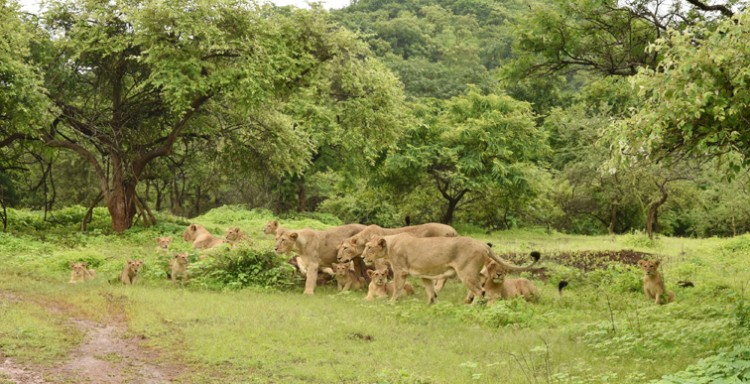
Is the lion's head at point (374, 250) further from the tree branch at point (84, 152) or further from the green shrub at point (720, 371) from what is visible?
the tree branch at point (84, 152)

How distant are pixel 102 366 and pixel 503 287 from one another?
8.33 m

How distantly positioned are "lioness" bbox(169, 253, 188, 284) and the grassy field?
299mm

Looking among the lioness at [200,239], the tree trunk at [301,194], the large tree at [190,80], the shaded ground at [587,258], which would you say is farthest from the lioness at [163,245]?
the tree trunk at [301,194]

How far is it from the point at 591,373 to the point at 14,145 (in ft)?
83.2

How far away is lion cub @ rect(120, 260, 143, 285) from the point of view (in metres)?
16.3

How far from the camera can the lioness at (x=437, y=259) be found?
1471 centimetres

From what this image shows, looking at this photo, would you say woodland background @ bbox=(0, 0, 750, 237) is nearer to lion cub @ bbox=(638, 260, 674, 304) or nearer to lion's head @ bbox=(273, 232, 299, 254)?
lion cub @ bbox=(638, 260, 674, 304)

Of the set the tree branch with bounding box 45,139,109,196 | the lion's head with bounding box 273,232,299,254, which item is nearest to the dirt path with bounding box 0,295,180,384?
the lion's head with bounding box 273,232,299,254

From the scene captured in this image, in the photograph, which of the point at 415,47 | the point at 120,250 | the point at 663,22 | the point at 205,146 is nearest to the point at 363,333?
the point at 663,22

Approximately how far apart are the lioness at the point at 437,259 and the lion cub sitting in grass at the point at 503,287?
18cm

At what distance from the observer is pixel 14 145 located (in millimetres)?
27922

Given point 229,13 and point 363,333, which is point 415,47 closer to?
point 229,13

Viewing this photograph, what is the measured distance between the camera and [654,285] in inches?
598

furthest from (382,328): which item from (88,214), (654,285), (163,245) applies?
(88,214)
